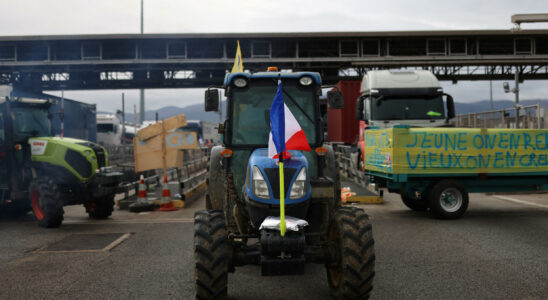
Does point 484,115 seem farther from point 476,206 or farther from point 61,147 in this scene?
point 61,147

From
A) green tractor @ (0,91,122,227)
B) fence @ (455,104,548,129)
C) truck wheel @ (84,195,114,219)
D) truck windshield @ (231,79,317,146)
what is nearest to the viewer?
truck windshield @ (231,79,317,146)

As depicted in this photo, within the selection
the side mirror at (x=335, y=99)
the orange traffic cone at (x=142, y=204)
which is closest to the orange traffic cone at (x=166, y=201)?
the orange traffic cone at (x=142, y=204)

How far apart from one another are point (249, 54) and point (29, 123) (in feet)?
97.0

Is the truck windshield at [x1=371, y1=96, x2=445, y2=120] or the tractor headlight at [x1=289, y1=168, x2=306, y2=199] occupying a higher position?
the truck windshield at [x1=371, y1=96, x2=445, y2=120]

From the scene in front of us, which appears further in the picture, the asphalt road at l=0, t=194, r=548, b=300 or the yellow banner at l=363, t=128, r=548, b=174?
the yellow banner at l=363, t=128, r=548, b=174

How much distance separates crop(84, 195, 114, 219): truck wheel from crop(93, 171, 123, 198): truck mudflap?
1.04ft

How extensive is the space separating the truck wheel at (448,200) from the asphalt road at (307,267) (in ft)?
0.73

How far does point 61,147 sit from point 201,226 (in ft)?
22.9

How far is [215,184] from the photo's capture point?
6.42 meters

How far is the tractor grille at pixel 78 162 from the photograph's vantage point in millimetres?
10094

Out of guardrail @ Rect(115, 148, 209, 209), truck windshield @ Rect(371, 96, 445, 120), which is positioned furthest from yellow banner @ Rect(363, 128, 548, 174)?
guardrail @ Rect(115, 148, 209, 209)

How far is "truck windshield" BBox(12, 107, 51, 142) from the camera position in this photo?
1037cm

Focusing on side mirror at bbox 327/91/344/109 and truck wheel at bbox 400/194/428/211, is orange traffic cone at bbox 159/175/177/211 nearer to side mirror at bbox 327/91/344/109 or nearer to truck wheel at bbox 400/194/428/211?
truck wheel at bbox 400/194/428/211

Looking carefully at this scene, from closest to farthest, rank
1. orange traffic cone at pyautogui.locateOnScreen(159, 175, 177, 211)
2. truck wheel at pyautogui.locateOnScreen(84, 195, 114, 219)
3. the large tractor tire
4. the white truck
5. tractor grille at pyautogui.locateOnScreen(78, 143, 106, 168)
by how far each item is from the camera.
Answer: the large tractor tire < truck wheel at pyautogui.locateOnScreen(84, 195, 114, 219) < tractor grille at pyautogui.locateOnScreen(78, 143, 106, 168) < orange traffic cone at pyautogui.locateOnScreen(159, 175, 177, 211) < the white truck
